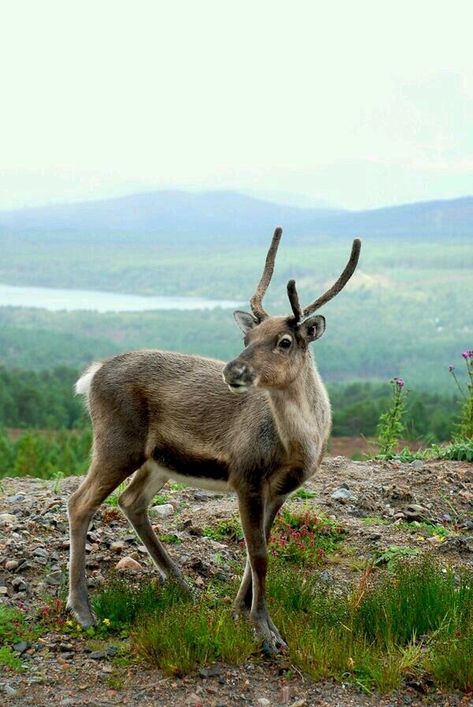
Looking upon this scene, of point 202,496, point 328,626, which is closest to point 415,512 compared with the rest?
point 202,496

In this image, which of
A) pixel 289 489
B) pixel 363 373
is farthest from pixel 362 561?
pixel 363 373

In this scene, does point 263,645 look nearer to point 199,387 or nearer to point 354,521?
point 199,387

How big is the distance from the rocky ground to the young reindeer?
469 mm

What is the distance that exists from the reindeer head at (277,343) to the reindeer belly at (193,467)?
848mm

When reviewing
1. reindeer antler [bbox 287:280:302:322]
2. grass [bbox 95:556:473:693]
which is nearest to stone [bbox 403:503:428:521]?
grass [bbox 95:556:473:693]

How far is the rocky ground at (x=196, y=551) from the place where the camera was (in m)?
6.55

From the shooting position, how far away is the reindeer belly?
25.3 ft

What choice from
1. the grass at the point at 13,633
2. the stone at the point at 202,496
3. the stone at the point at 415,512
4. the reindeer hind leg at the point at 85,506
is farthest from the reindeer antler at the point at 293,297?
the stone at the point at 202,496

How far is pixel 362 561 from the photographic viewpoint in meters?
8.80

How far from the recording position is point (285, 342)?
7.33 m

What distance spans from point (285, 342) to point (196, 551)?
2.45m

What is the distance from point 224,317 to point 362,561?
7256 inches

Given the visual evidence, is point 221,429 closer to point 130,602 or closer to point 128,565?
point 130,602

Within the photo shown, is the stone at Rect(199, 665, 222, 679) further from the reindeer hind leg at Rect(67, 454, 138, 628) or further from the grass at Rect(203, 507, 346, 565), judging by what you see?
the grass at Rect(203, 507, 346, 565)
